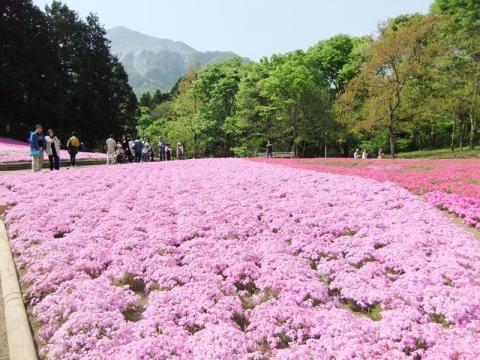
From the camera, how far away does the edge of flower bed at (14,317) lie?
5.60 metres

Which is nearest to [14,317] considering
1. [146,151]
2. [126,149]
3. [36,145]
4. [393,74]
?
[36,145]

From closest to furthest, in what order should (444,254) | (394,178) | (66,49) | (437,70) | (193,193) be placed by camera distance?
(444,254)
(193,193)
(394,178)
(437,70)
(66,49)

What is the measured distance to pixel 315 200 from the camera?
46.0 ft

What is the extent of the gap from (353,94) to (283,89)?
9.37 m

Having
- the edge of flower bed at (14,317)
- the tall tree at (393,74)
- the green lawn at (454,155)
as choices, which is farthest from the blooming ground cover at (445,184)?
the tall tree at (393,74)

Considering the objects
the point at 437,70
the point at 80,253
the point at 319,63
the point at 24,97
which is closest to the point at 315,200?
the point at 80,253

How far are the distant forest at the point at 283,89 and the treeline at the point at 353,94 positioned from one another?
0.17 meters

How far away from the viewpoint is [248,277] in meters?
7.99

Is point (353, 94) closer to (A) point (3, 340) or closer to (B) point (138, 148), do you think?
(B) point (138, 148)

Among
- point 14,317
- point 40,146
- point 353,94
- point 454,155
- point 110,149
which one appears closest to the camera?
point 14,317

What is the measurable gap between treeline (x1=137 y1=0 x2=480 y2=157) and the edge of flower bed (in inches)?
1722

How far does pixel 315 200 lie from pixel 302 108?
4225 centimetres

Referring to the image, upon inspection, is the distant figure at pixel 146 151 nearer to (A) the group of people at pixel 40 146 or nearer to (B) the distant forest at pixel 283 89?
(A) the group of people at pixel 40 146

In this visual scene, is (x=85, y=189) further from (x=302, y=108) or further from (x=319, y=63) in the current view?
(x=319, y=63)
